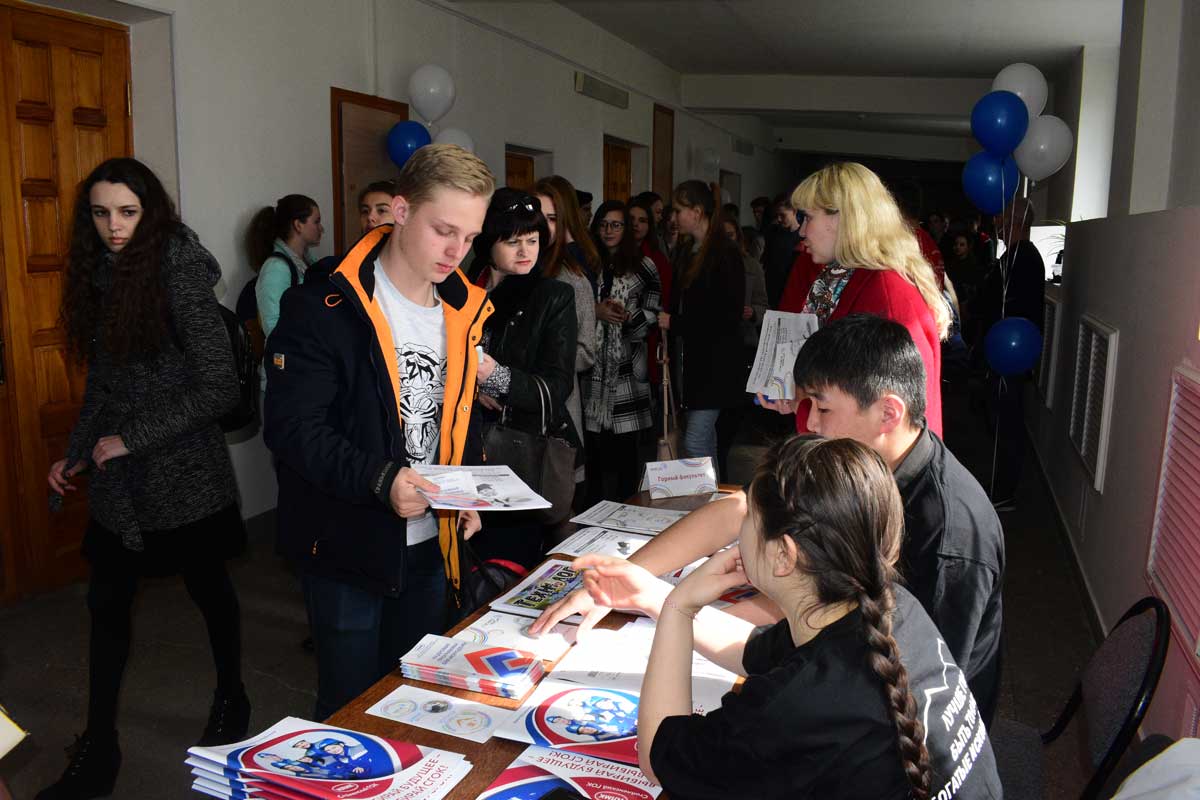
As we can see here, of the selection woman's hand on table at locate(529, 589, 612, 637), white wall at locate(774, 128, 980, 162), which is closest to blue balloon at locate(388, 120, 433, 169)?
woman's hand on table at locate(529, 589, 612, 637)

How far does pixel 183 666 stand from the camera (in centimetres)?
318

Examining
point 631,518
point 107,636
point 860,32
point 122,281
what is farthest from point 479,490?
point 860,32

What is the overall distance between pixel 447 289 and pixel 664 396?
7.89 ft

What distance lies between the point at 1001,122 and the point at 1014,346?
124cm

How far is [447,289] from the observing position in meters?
2.01

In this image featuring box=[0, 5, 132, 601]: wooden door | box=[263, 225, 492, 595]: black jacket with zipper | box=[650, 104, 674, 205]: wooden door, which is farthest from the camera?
box=[650, 104, 674, 205]: wooden door

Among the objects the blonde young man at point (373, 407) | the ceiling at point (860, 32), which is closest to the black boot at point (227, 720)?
the blonde young man at point (373, 407)

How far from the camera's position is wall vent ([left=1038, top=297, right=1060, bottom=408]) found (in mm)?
5914

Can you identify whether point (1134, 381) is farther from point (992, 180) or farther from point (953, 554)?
point (992, 180)

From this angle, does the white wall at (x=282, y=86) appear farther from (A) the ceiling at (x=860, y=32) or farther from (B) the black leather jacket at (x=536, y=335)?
(B) the black leather jacket at (x=536, y=335)

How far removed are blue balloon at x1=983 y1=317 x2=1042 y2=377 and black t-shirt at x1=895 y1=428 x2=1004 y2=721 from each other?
3609 millimetres

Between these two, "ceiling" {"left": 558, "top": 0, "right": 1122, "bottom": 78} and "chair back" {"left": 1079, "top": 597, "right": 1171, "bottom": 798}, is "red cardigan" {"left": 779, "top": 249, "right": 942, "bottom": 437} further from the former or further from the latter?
"ceiling" {"left": 558, "top": 0, "right": 1122, "bottom": 78}

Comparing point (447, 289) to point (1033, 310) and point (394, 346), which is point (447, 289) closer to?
point (394, 346)

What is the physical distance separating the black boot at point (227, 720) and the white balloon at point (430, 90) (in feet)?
12.8
